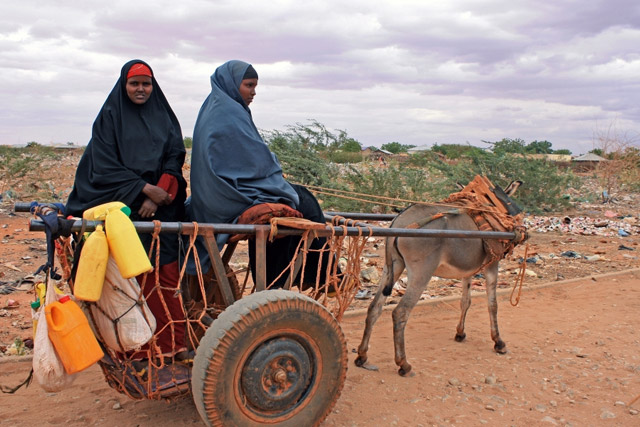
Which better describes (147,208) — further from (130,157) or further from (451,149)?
(451,149)

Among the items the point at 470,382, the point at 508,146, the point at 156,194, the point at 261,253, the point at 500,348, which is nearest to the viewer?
the point at 261,253

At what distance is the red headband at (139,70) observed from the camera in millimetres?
3479

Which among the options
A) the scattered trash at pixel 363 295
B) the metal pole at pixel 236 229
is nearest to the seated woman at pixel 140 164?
the metal pole at pixel 236 229

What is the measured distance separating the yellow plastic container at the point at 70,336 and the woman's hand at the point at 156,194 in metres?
0.85

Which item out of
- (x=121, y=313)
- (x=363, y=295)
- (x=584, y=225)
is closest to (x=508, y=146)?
(x=584, y=225)

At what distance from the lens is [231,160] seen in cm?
352

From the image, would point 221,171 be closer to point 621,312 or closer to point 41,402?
point 41,402

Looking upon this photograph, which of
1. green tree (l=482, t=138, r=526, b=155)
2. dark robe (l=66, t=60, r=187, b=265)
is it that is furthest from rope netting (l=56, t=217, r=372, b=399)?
green tree (l=482, t=138, r=526, b=155)

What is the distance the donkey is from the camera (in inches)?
184

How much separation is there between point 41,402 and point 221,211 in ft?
6.22

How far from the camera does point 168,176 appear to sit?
3586mm

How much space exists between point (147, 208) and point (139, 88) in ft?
2.51

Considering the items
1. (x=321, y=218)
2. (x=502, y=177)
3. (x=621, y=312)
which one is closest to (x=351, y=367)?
(x=321, y=218)

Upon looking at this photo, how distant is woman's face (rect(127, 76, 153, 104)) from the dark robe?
2.3 inches
